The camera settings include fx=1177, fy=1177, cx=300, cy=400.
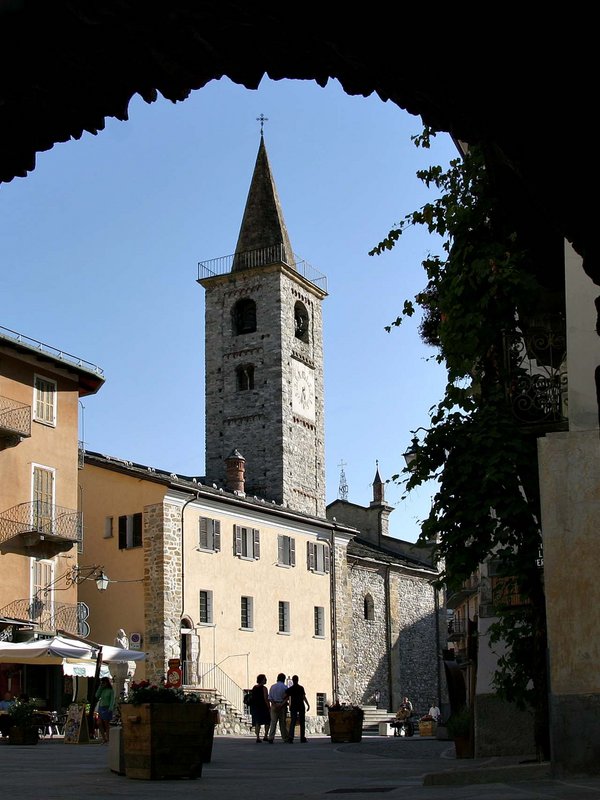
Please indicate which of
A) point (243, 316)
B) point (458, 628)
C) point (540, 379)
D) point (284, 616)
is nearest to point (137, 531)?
point (284, 616)

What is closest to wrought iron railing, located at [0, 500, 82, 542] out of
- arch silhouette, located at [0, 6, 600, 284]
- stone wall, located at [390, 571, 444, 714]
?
stone wall, located at [390, 571, 444, 714]

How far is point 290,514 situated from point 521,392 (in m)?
31.7

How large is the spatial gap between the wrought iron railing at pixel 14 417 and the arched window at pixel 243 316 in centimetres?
3122

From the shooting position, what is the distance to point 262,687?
986 inches

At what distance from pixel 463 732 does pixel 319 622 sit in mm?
30653

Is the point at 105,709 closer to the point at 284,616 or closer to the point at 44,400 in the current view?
the point at 44,400

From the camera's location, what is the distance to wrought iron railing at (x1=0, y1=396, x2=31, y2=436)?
31391mm

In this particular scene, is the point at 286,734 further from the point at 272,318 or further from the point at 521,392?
the point at 272,318

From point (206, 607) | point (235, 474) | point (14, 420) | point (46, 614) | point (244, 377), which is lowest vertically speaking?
point (46, 614)

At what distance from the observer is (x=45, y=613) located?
3228 centimetres

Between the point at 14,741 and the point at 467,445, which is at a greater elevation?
the point at 467,445

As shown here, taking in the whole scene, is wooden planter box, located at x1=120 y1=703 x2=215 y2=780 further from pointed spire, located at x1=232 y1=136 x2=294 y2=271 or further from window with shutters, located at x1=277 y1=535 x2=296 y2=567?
pointed spire, located at x1=232 y1=136 x2=294 y2=271

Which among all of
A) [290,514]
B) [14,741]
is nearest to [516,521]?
[14,741]

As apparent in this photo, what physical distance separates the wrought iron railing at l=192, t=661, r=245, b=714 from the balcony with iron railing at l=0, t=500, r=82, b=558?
6.10 meters
